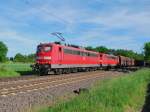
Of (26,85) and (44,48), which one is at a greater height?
(44,48)

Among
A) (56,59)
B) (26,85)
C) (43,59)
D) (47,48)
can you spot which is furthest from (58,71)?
(26,85)

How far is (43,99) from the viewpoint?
16203 mm

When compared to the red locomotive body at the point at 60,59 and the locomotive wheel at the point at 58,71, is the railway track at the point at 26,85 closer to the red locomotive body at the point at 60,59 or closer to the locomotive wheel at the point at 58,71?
the red locomotive body at the point at 60,59

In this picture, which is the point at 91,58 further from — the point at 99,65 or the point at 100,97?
the point at 100,97

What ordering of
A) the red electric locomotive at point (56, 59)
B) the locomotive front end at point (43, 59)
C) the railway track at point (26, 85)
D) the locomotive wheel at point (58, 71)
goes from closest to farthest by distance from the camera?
the railway track at point (26, 85), the locomotive front end at point (43, 59), the red electric locomotive at point (56, 59), the locomotive wheel at point (58, 71)

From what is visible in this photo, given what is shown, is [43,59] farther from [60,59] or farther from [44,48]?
[60,59]

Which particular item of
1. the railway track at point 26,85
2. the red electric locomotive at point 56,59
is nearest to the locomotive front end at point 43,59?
the red electric locomotive at point 56,59

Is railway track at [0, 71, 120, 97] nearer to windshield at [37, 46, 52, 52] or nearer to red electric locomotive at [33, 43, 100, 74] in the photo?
red electric locomotive at [33, 43, 100, 74]

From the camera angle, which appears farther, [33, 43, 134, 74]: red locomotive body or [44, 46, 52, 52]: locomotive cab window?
[44, 46, 52, 52]: locomotive cab window

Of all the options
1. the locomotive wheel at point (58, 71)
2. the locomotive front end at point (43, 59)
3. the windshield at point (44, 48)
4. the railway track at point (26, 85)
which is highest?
the windshield at point (44, 48)

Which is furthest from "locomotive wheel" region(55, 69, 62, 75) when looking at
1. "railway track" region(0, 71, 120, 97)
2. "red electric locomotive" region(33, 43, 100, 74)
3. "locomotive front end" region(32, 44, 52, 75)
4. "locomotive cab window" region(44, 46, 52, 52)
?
"railway track" region(0, 71, 120, 97)

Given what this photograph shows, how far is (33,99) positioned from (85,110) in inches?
225

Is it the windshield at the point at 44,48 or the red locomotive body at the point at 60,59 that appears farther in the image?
the windshield at the point at 44,48

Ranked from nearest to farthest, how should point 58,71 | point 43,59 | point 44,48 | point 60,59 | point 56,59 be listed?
point 43,59 < point 56,59 < point 44,48 < point 60,59 < point 58,71
